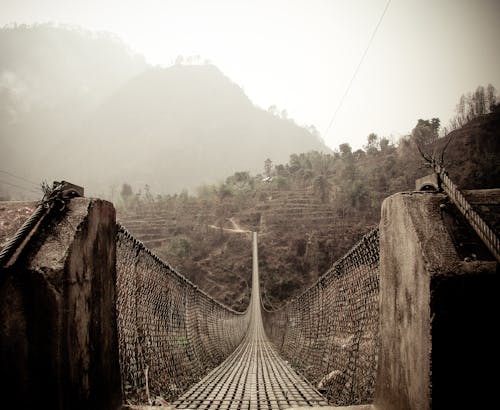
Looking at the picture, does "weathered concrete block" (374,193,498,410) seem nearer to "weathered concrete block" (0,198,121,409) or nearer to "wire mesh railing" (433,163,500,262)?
"wire mesh railing" (433,163,500,262)

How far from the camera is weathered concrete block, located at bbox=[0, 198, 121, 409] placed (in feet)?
3.68

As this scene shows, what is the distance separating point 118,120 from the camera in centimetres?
9581

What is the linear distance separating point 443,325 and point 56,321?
127 centimetres

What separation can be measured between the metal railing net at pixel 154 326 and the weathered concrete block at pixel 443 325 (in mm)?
1258

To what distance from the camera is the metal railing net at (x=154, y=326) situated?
201 centimetres

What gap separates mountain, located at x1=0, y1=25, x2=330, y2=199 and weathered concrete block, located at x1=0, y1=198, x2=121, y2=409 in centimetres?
7153

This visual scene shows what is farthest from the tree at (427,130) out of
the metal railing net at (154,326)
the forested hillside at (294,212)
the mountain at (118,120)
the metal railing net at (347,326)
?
the mountain at (118,120)

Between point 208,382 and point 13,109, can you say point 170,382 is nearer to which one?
point 208,382

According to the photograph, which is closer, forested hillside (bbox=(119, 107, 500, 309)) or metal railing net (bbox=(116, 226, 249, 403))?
metal railing net (bbox=(116, 226, 249, 403))

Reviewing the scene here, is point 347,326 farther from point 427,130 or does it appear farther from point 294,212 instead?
point 427,130

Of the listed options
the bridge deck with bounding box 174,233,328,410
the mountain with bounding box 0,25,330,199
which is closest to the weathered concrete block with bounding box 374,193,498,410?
the bridge deck with bounding box 174,233,328,410

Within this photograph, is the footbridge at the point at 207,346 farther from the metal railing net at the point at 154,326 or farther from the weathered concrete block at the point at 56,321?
the weathered concrete block at the point at 56,321

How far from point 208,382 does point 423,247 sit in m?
2.87

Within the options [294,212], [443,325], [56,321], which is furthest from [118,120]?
[443,325]
